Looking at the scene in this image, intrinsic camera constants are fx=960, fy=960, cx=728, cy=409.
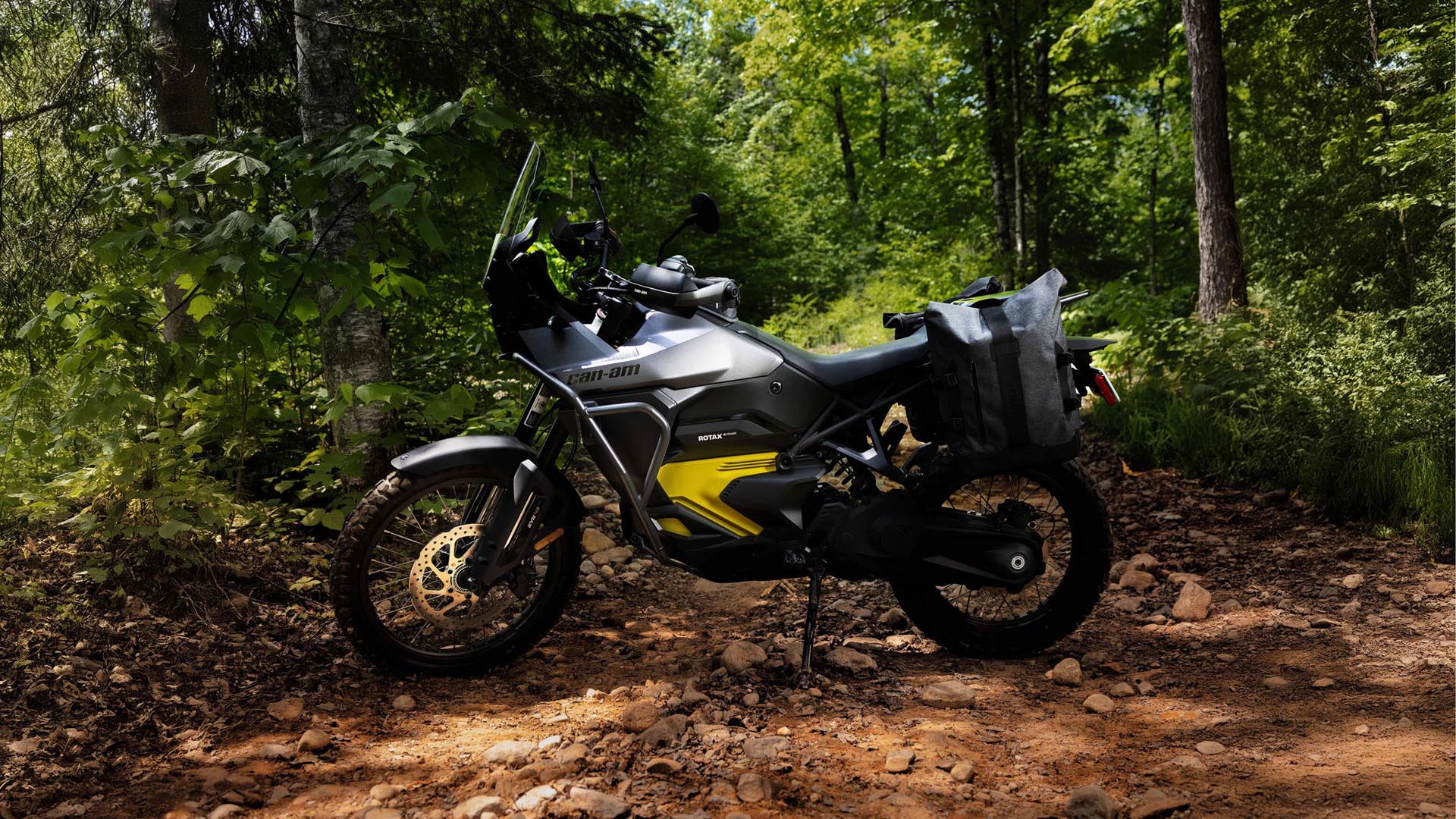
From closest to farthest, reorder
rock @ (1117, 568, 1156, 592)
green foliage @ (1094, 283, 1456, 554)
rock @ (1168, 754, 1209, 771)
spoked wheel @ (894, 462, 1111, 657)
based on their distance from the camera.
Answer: rock @ (1168, 754, 1209, 771) → spoked wheel @ (894, 462, 1111, 657) → rock @ (1117, 568, 1156, 592) → green foliage @ (1094, 283, 1456, 554)

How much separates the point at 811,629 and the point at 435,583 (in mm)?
1311

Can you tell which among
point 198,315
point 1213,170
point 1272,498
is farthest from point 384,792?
point 1213,170

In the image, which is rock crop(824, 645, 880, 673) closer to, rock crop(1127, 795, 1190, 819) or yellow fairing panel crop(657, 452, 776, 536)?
yellow fairing panel crop(657, 452, 776, 536)

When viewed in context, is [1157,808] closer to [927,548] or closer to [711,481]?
[927,548]

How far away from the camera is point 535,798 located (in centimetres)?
242

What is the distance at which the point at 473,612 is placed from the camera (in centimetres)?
342

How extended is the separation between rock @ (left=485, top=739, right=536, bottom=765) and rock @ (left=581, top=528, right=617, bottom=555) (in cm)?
224

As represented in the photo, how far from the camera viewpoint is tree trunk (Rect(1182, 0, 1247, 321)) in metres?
7.49

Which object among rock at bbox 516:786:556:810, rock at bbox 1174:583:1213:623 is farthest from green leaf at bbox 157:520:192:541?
rock at bbox 1174:583:1213:623

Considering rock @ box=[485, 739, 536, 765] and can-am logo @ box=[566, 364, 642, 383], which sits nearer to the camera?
rock @ box=[485, 739, 536, 765]

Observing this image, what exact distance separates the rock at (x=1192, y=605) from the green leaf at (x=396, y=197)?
334 cm

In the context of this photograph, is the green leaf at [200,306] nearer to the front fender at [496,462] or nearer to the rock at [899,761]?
the front fender at [496,462]

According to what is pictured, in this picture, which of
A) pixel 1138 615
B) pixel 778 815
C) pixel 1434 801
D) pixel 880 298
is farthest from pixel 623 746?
pixel 880 298

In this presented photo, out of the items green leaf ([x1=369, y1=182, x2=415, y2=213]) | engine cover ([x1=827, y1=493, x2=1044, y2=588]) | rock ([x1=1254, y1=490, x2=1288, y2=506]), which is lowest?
rock ([x1=1254, y1=490, x2=1288, y2=506])
